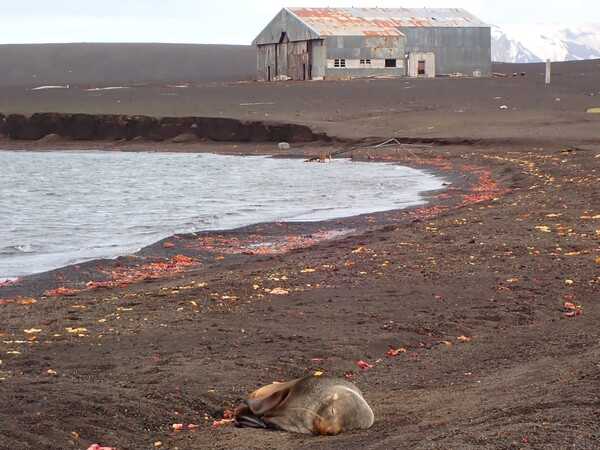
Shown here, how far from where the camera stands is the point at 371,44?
60.1 metres

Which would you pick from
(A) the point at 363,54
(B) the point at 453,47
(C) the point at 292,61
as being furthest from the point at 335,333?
(B) the point at 453,47

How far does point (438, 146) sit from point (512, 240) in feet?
72.3

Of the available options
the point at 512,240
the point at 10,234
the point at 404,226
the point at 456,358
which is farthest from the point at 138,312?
the point at 10,234

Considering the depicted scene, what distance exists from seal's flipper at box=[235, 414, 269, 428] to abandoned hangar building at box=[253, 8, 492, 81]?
53.1 metres

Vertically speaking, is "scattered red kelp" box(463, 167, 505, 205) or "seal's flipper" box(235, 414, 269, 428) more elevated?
"seal's flipper" box(235, 414, 269, 428)

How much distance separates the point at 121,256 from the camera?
16156mm

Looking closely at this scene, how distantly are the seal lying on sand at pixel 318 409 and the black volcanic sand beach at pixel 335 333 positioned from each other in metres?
0.10

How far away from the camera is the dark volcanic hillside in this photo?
7694 cm

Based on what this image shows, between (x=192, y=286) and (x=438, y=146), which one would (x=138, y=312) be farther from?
(x=438, y=146)

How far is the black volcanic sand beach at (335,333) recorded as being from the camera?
662 cm

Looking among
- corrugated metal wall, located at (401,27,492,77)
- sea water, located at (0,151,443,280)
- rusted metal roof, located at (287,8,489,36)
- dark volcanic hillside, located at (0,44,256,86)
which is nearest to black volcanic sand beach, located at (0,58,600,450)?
sea water, located at (0,151,443,280)

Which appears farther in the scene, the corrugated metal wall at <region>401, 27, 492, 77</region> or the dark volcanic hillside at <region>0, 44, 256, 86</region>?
the dark volcanic hillside at <region>0, 44, 256, 86</region>

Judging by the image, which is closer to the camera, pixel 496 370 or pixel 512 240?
pixel 496 370

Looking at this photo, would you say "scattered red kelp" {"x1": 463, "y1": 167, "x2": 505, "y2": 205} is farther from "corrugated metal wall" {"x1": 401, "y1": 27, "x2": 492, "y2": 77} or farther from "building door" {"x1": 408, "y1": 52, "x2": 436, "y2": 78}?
"corrugated metal wall" {"x1": 401, "y1": 27, "x2": 492, "y2": 77}
